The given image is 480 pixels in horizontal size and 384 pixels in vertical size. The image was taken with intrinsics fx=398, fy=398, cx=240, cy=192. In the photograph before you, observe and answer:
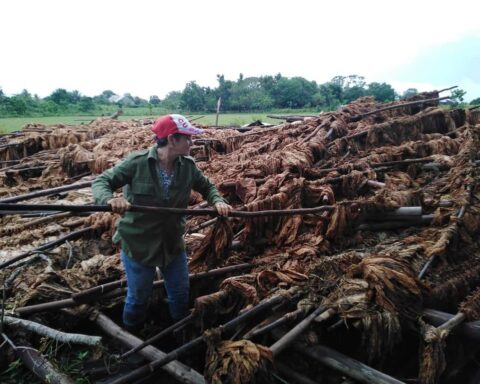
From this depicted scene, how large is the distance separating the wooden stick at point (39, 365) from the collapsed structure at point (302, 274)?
2 centimetres

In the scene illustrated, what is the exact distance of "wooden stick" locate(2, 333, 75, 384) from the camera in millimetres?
2910

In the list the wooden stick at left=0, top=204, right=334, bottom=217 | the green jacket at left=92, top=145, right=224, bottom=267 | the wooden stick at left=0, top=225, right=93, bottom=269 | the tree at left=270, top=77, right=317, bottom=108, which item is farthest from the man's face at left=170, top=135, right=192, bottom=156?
the tree at left=270, top=77, right=317, bottom=108

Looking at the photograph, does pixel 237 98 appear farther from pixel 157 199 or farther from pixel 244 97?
pixel 157 199

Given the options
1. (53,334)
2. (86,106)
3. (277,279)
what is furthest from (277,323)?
(86,106)

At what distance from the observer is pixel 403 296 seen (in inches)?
116

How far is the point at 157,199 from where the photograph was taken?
3.18 meters

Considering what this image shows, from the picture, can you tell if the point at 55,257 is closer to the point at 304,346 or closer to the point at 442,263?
the point at 304,346

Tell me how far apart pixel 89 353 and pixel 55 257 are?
1573 mm

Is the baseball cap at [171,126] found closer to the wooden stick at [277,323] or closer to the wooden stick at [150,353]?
the wooden stick at [277,323]

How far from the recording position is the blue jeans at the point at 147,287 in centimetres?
332

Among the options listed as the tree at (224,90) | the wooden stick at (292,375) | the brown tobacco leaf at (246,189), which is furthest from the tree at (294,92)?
the wooden stick at (292,375)

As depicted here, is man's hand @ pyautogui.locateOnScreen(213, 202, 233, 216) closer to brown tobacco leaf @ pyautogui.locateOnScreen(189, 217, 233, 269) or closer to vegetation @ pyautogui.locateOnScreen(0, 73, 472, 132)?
brown tobacco leaf @ pyautogui.locateOnScreen(189, 217, 233, 269)

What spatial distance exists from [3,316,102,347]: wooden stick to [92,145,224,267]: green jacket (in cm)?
69

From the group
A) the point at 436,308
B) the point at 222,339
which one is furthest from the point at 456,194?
the point at 222,339
